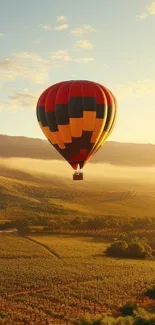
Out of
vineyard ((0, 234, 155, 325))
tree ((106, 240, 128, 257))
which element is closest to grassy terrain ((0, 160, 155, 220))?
vineyard ((0, 234, 155, 325))

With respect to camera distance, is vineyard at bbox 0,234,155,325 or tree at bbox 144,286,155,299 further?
tree at bbox 144,286,155,299

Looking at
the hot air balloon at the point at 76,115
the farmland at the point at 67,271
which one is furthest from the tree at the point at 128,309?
the hot air balloon at the point at 76,115

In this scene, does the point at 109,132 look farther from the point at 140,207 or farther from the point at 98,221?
the point at 140,207

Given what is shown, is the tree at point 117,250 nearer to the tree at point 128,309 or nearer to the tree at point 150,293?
the tree at point 150,293

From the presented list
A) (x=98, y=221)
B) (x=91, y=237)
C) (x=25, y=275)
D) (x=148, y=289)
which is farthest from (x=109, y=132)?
(x=98, y=221)

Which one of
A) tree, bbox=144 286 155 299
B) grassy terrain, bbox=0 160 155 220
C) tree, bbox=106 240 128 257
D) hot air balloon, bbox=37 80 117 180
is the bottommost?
tree, bbox=144 286 155 299

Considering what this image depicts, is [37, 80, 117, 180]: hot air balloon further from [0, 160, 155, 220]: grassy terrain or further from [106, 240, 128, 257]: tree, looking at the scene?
[0, 160, 155, 220]: grassy terrain
